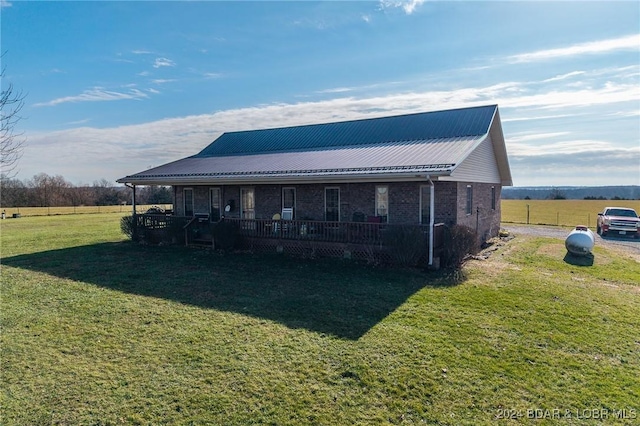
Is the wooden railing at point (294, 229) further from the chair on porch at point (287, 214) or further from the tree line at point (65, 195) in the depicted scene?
the tree line at point (65, 195)

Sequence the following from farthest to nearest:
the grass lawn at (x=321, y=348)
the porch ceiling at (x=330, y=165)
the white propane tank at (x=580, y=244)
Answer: the white propane tank at (x=580, y=244), the porch ceiling at (x=330, y=165), the grass lawn at (x=321, y=348)

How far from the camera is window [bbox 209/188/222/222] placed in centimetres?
1803

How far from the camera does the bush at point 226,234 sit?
1448 centimetres

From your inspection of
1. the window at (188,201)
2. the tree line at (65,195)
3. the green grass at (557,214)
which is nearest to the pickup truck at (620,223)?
the green grass at (557,214)

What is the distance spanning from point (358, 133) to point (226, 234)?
324 inches

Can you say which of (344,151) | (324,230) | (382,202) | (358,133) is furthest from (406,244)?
(358,133)

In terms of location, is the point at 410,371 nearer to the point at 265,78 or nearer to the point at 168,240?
the point at 168,240

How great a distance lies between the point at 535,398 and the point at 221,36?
16.2 m

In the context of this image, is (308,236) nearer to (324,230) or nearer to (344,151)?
(324,230)

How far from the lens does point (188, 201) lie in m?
19.0

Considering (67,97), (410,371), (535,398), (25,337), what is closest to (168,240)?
(67,97)

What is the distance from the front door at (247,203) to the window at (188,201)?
3.30 m

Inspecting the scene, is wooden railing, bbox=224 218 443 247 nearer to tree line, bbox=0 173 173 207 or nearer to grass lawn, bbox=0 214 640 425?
grass lawn, bbox=0 214 640 425

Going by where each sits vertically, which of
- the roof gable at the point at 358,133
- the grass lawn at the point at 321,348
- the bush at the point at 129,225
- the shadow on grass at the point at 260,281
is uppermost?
the roof gable at the point at 358,133
